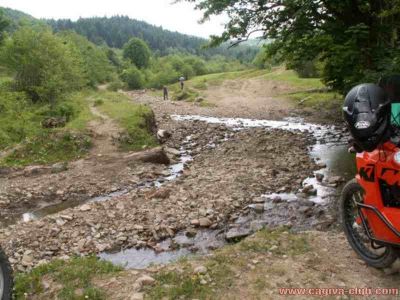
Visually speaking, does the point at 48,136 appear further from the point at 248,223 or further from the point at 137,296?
the point at 137,296

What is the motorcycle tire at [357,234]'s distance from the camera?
4734 millimetres

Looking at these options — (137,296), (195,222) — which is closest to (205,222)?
(195,222)

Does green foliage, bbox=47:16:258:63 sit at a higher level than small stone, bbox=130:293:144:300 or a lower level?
higher

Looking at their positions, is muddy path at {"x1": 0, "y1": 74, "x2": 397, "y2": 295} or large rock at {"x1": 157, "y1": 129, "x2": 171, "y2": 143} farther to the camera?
large rock at {"x1": 157, "y1": 129, "x2": 171, "y2": 143}

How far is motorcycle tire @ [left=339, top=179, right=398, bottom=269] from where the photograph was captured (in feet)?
15.5

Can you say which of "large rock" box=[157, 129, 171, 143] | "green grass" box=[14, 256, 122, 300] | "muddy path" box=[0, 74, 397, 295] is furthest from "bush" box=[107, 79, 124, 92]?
"green grass" box=[14, 256, 122, 300]

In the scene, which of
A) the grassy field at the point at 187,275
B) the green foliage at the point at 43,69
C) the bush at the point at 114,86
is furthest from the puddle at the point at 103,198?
the bush at the point at 114,86

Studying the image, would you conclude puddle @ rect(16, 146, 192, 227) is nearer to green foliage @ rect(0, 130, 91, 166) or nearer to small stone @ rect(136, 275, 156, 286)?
green foliage @ rect(0, 130, 91, 166)

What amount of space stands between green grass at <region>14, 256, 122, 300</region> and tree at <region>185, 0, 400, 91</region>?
768 centimetres

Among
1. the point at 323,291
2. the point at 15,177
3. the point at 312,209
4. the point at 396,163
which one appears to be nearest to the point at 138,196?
the point at 312,209

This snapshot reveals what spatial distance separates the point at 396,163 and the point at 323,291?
173 cm

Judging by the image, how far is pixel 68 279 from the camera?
17.1 feet

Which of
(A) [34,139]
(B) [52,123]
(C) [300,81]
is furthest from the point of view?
(C) [300,81]

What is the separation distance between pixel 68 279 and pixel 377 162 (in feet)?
13.9
